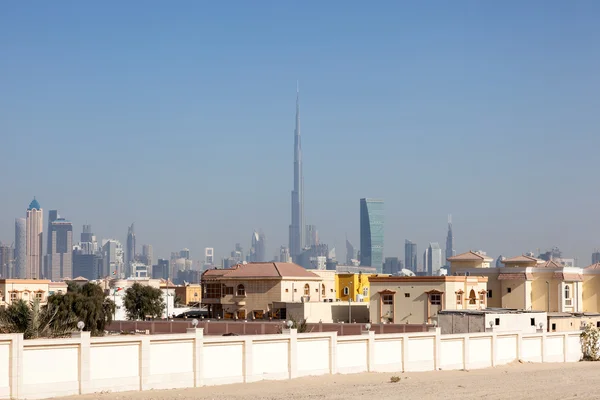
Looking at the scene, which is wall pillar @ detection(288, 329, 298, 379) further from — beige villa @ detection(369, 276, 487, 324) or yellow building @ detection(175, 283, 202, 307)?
yellow building @ detection(175, 283, 202, 307)

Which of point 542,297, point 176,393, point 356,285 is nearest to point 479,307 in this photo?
point 542,297

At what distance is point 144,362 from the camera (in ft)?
120

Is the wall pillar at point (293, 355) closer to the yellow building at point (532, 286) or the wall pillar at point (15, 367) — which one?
the wall pillar at point (15, 367)

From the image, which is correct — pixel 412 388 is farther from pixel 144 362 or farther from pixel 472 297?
pixel 472 297

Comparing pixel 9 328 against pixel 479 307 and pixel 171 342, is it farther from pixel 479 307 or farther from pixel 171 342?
pixel 479 307

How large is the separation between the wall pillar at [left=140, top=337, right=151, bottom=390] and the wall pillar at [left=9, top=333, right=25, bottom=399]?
15.8ft

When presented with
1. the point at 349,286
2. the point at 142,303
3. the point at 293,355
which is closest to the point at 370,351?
the point at 293,355

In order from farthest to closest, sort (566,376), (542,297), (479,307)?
1. (542,297)
2. (479,307)
3. (566,376)

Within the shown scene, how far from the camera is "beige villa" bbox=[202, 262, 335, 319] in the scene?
9494 cm

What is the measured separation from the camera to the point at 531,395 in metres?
39.9

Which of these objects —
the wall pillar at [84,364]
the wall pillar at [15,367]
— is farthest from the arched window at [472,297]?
the wall pillar at [15,367]

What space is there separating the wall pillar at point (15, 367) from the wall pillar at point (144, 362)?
15.8 ft

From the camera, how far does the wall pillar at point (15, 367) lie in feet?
107

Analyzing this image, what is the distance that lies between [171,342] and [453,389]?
11323mm
